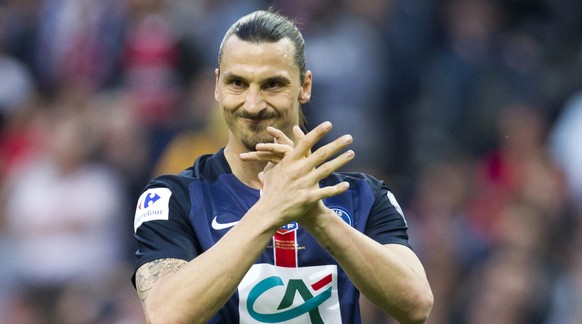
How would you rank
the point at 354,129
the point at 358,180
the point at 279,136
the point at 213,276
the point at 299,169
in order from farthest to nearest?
the point at 354,129, the point at 358,180, the point at 279,136, the point at 299,169, the point at 213,276

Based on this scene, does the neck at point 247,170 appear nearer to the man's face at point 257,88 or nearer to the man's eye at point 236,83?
the man's face at point 257,88

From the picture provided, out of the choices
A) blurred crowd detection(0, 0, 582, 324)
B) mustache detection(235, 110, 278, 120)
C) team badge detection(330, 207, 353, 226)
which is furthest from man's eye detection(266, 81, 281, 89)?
blurred crowd detection(0, 0, 582, 324)

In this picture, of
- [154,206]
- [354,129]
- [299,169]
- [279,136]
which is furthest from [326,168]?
[354,129]

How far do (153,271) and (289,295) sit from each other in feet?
1.78

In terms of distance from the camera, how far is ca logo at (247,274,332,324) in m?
4.45

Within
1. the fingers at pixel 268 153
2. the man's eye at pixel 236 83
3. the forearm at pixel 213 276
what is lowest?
the forearm at pixel 213 276

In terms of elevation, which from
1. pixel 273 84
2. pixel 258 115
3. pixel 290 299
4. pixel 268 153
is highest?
pixel 273 84

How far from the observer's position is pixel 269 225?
4.06m

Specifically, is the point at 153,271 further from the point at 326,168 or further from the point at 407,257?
the point at 407,257

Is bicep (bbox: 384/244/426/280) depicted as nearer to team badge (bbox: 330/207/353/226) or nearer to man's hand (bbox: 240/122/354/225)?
team badge (bbox: 330/207/353/226)

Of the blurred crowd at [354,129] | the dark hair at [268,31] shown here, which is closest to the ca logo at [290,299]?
the dark hair at [268,31]

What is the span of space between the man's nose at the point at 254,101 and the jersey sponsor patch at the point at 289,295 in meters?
0.61

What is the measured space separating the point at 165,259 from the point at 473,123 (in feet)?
22.6

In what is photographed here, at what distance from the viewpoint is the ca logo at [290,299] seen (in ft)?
14.6
